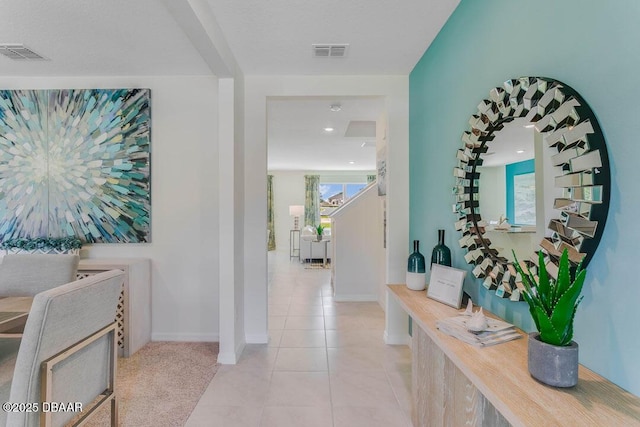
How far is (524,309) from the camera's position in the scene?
4.56 ft

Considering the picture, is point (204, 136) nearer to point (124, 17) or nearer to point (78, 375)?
point (124, 17)

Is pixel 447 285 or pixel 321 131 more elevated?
pixel 321 131

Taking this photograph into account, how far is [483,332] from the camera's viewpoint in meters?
1.32

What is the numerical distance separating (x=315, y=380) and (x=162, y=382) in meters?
1.14

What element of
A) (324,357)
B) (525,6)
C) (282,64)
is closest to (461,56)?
(525,6)

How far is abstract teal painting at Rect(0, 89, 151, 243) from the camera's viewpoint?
306 centimetres

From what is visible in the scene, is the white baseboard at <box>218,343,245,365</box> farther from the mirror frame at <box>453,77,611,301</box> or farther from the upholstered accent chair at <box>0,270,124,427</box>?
the mirror frame at <box>453,77,611,301</box>

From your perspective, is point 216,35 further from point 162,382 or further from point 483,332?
point 162,382

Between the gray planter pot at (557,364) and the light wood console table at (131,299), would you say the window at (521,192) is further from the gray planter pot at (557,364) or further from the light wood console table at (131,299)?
the light wood console table at (131,299)

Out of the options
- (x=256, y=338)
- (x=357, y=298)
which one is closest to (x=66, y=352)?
(x=256, y=338)

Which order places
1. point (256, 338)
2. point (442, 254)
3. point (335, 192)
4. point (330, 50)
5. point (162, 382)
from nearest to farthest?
point (442, 254), point (162, 382), point (330, 50), point (256, 338), point (335, 192)

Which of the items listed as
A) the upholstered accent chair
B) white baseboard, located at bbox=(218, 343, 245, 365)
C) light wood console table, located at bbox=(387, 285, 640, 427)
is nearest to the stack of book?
light wood console table, located at bbox=(387, 285, 640, 427)

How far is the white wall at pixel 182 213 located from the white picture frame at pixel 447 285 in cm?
210

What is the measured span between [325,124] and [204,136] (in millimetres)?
2082
